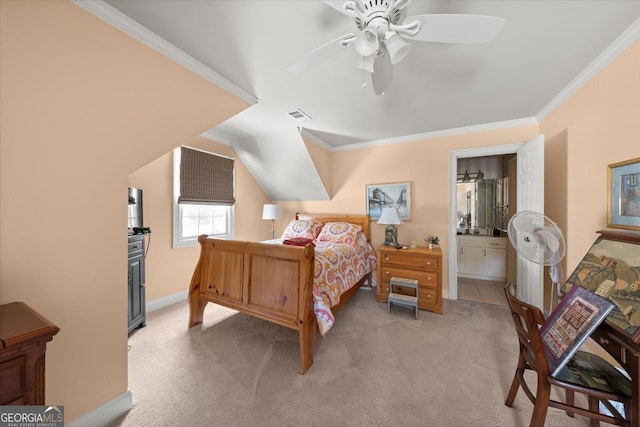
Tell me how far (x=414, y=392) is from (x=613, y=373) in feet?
3.40

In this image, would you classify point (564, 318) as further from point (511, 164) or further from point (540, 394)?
point (511, 164)

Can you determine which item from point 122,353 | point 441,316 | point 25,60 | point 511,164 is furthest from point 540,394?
point 511,164

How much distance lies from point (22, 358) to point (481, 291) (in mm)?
4513

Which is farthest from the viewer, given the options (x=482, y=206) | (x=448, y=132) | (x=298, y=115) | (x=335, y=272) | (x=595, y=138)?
(x=482, y=206)

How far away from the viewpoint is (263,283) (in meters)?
2.05

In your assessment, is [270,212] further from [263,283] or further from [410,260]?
[410,260]

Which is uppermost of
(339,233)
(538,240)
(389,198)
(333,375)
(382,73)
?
(382,73)

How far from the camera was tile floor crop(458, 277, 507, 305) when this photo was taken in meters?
3.09

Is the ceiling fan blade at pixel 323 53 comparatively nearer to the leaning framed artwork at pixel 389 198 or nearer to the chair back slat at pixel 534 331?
the chair back slat at pixel 534 331

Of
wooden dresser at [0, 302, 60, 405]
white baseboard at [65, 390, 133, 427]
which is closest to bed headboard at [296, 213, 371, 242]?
white baseboard at [65, 390, 133, 427]

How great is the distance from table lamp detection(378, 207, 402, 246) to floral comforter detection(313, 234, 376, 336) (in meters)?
0.36

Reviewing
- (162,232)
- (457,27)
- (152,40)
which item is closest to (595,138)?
(457,27)

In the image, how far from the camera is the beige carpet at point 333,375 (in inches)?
53.8

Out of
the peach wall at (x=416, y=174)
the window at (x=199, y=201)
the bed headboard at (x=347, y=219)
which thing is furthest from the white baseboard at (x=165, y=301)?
the peach wall at (x=416, y=174)
